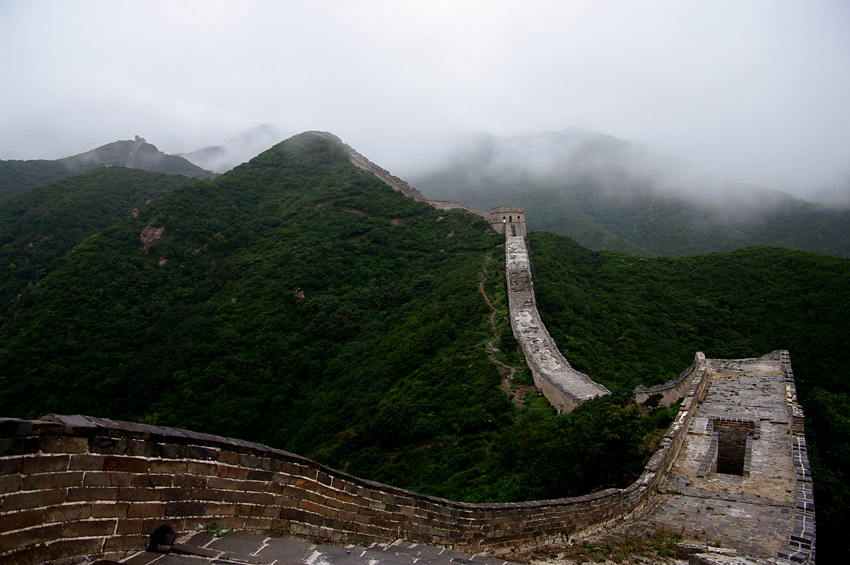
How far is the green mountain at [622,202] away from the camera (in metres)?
51.3

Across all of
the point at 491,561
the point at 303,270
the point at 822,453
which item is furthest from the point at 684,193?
the point at 491,561

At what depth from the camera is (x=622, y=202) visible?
7094 centimetres

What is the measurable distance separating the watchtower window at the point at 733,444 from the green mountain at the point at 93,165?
69503mm

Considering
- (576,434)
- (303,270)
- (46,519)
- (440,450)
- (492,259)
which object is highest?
(492,259)

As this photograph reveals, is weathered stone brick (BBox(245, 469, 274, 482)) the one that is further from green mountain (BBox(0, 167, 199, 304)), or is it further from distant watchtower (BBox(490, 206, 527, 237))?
green mountain (BBox(0, 167, 199, 304))

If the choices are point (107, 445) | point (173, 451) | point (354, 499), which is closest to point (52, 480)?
point (107, 445)

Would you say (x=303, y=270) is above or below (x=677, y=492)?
above

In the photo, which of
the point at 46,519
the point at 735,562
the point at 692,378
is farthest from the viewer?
the point at 692,378

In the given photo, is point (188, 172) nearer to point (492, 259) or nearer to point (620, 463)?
point (492, 259)

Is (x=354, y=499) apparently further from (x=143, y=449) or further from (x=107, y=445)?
(x=107, y=445)

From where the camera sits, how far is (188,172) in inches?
3034

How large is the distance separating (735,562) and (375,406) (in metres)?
15.6

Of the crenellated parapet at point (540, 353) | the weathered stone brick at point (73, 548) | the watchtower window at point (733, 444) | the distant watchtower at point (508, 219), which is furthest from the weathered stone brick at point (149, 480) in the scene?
the distant watchtower at point (508, 219)

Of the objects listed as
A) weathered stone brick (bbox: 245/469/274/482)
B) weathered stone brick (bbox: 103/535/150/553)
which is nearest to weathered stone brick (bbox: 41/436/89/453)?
weathered stone brick (bbox: 103/535/150/553)
